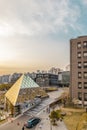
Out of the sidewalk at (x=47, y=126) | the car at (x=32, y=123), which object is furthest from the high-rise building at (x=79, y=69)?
the car at (x=32, y=123)

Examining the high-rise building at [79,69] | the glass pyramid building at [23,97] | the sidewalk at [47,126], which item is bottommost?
the sidewalk at [47,126]

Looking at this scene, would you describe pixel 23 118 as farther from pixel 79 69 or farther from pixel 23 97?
pixel 79 69

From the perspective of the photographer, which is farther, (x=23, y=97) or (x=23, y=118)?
(x=23, y=97)

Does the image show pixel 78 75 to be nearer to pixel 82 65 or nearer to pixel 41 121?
pixel 82 65

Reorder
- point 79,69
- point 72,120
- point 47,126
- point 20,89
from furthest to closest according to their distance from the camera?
point 79,69, point 20,89, point 72,120, point 47,126

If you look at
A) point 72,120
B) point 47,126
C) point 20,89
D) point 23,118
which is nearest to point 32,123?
point 47,126

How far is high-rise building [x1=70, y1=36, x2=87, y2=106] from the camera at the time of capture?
7238 cm

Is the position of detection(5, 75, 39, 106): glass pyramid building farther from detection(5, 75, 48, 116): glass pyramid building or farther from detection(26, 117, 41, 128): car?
detection(26, 117, 41, 128): car

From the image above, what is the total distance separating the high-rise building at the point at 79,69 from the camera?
72.4m

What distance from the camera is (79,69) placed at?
7344 centimetres

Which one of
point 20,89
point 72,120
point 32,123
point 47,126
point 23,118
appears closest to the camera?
point 47,126

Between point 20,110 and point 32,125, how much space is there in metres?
15.9

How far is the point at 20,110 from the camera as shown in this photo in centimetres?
6719

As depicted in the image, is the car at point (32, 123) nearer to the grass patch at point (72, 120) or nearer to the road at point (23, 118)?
the road at point (23, 118)
